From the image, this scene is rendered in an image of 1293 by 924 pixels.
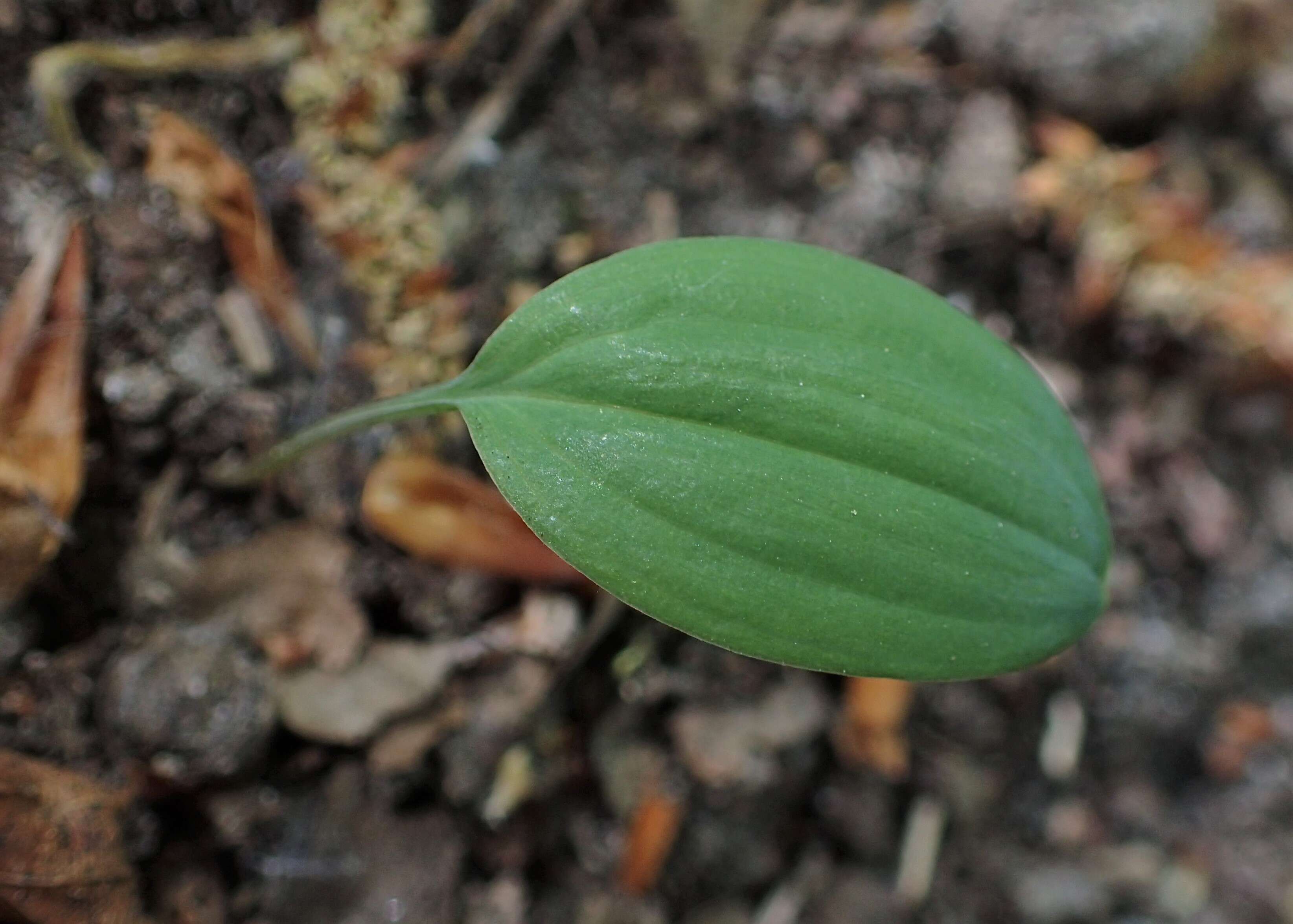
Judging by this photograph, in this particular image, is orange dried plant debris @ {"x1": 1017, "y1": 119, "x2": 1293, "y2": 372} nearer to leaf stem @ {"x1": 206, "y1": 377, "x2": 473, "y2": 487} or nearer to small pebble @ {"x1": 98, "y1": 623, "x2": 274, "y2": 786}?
leaf stem @ {"x1": 206, "y1": 377, "x2": 473, "y2": 487}

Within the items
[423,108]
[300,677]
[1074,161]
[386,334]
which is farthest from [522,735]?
[1074,161]

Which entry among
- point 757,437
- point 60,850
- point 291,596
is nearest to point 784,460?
point 757,437

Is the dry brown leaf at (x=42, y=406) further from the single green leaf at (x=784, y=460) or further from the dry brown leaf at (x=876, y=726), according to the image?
the dry brown leaf at (x=876, y=726)

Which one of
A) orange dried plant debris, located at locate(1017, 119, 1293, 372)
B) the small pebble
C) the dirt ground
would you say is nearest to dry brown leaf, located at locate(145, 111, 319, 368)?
the dirt ground

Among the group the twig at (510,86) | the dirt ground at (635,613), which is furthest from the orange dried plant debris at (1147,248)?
Result: the twig at (510,86)

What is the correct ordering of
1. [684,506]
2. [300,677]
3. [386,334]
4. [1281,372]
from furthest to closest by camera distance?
[1281,372]
[386,334]
[300,677]
[684,506]

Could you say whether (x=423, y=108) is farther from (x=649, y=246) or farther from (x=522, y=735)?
(x=522, y=735)
